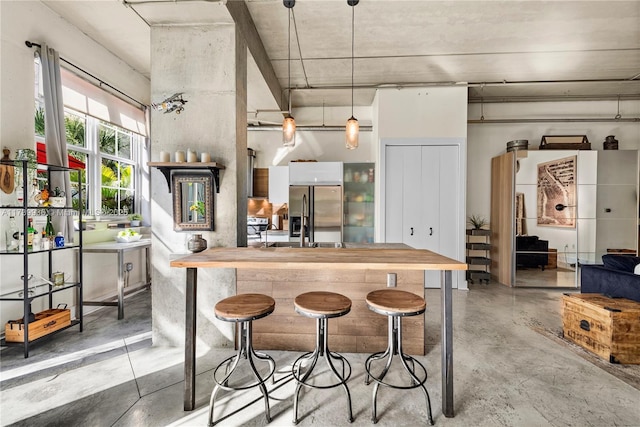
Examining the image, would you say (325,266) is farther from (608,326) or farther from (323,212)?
(323,212)

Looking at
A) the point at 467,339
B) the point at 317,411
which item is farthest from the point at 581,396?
the point at 317,411

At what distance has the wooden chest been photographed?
2.55 m

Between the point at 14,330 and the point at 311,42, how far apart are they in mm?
4509

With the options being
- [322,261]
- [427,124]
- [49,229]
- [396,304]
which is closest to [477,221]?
[427,124]

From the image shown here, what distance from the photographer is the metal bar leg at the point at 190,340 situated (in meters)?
1.94

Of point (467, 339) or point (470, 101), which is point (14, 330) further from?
point (470, 101)

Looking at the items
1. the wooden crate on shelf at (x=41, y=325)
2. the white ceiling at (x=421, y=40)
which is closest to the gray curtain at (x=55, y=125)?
the white ceiling at (x=421, y=40)

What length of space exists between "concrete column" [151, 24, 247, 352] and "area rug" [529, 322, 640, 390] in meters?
3.51

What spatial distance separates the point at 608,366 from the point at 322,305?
2.70 meters

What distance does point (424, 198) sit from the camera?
4.94m

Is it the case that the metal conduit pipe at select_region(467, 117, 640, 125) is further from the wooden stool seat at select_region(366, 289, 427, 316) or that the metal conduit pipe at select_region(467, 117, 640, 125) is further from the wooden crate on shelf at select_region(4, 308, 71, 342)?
the wooden crate on shelf at select_region(4, 308, 71, 342)

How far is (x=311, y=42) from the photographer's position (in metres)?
3.77

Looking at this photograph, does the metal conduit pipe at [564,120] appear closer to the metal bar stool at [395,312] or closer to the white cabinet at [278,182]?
the white cabinet at [278,182]

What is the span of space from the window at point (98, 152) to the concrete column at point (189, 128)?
1.35 meters
